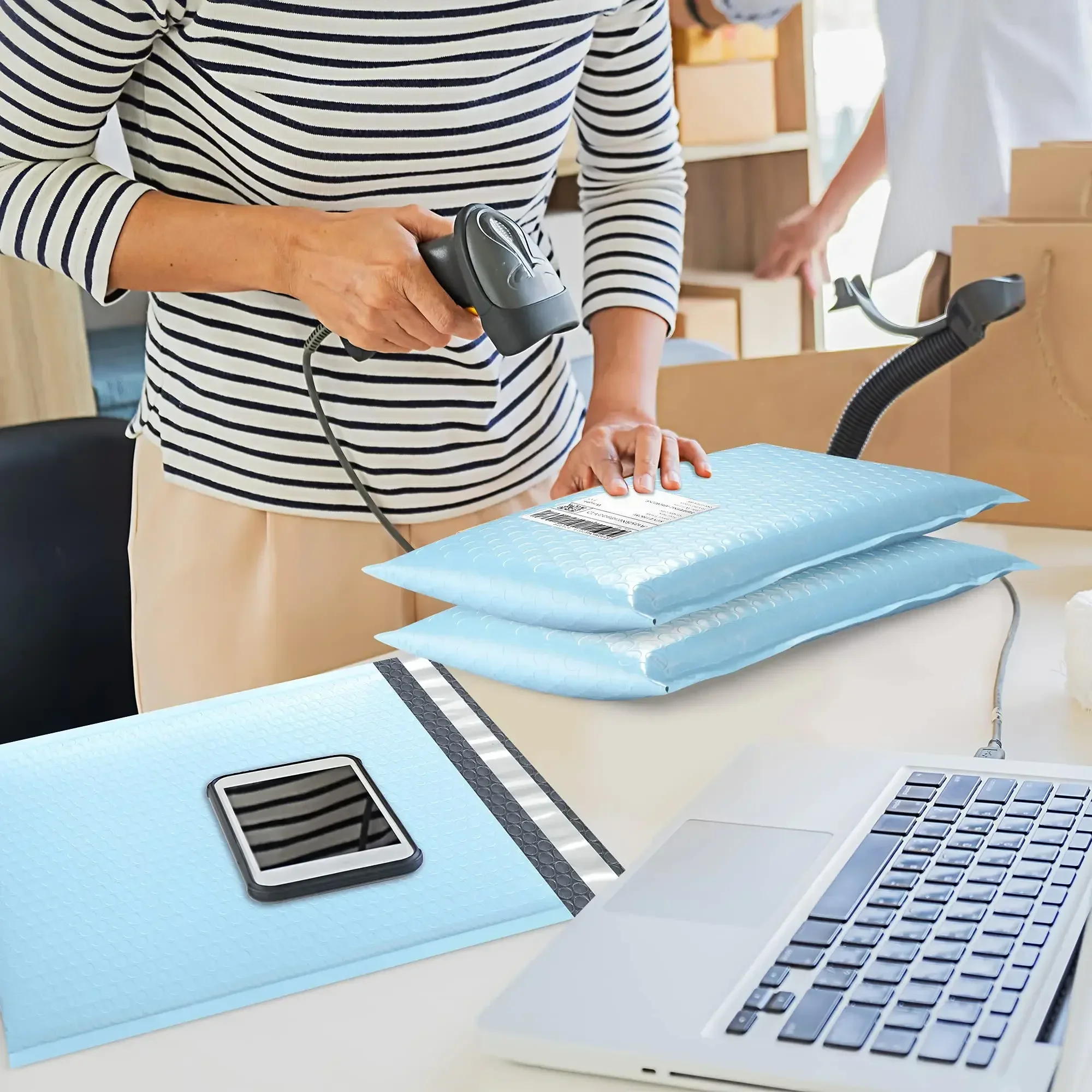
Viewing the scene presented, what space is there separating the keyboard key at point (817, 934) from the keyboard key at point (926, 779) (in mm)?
118

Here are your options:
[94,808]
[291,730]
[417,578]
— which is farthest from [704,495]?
[94,808]

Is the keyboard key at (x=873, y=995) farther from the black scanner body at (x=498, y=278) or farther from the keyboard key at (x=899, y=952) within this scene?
the black scanner body at (x=498, y=278)

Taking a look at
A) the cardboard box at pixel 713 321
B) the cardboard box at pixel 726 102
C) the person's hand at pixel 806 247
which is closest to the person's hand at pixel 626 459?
the person's hand at pixel 806 247

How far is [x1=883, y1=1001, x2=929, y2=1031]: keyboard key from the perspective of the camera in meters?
0.42

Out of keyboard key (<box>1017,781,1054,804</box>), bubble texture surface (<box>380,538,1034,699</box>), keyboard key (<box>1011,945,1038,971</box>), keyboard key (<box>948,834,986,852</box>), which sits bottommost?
keyboard key (<box>1011,945,1038,971</box>)

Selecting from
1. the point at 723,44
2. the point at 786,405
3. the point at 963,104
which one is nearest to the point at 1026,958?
the point at 786,405

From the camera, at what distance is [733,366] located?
1162 mm

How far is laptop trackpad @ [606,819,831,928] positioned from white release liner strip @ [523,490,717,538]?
0.87 ft

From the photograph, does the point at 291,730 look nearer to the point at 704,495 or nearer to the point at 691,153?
the point at 704,495

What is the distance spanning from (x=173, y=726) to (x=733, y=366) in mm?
621

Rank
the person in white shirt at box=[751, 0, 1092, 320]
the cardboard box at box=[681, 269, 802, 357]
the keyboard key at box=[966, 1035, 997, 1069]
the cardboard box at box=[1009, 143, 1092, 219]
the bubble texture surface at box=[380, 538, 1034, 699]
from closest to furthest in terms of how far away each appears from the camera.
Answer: the keyboard key at box=[966, 1035, 997, 1069] < the bubble texture surface at box=[380, 538, 1034, 699] < the cardboard box at box=[1009, 143, 1092, 219] < the person in white shirt at box=[751, 0, 1092, 320] < the cardboard box at box=[681, 269, 802, 357]

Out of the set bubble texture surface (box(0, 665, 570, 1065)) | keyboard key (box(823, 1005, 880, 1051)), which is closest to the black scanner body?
bubble texture surface (box(0, 665, 570, 1065))

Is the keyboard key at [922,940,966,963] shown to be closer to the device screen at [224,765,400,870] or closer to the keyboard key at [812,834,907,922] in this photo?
the keyboard key at [812,834,907,922]

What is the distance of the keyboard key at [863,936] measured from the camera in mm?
468
